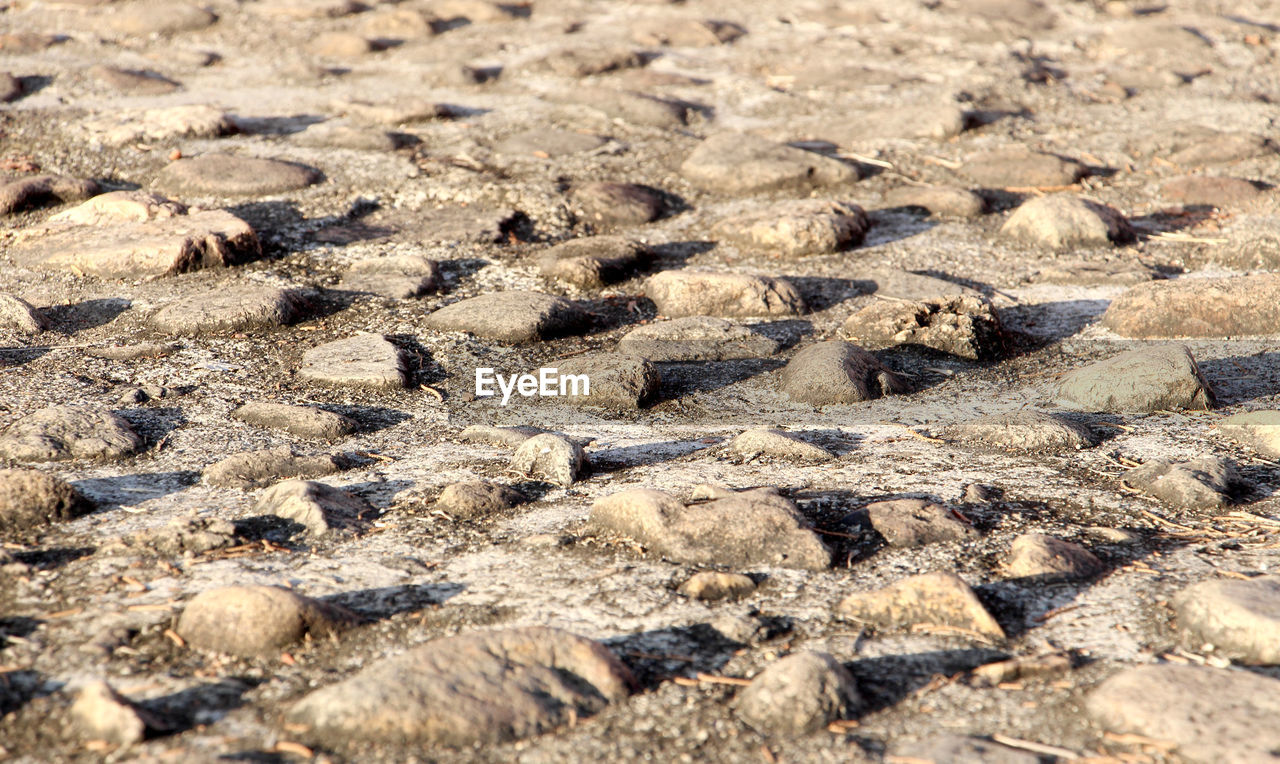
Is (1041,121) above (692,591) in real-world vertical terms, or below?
above

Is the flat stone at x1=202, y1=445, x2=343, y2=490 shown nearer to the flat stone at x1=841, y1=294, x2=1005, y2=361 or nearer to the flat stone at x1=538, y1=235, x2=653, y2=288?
the flat stone at x1=538, y1=235, x2=653, y2=288

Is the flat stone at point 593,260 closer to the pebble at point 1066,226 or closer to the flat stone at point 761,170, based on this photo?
the flat stone at point 761,170

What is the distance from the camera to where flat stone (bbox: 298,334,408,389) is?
327cm

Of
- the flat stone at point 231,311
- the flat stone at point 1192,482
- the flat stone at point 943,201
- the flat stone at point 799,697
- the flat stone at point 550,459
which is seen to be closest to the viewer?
the flat stone at point 799,697

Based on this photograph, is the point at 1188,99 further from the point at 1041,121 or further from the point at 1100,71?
the point at 1041,121

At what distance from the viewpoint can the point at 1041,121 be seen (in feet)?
18.6

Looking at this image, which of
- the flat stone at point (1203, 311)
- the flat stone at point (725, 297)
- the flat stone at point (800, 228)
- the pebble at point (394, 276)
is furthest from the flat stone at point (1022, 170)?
the pebble at point (394, 276)

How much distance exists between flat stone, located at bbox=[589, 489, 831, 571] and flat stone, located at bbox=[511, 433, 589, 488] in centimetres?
27

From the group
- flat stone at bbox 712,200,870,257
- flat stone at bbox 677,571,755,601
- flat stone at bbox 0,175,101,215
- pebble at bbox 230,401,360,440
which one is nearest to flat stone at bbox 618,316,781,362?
flat stone at bbox 712,200,870,257

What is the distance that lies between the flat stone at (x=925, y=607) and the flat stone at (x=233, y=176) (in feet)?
11.2

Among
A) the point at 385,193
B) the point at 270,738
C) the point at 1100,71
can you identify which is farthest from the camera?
the point at 1100,71

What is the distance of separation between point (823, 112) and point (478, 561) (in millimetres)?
4154

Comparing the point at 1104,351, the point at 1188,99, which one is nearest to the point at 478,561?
the point at 1104,351

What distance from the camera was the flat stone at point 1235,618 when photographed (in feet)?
6.26
